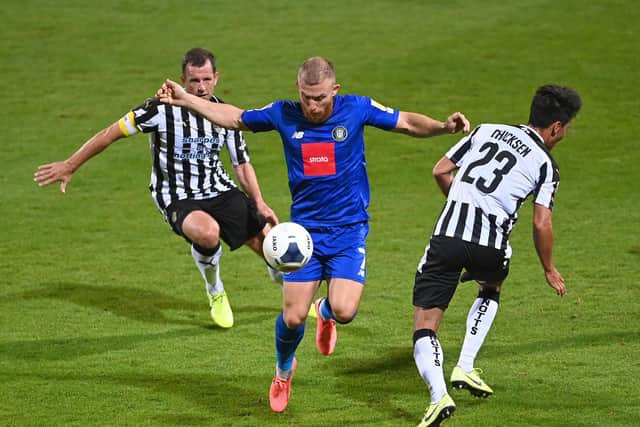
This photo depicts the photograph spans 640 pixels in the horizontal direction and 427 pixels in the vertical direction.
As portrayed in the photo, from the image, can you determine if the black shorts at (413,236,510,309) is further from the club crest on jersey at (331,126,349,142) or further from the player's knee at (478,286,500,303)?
the club crest on jersey at (331,126,349,142)

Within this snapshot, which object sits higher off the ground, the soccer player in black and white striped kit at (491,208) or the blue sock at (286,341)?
A: the soccer player in black and white striped kit at (491,208)

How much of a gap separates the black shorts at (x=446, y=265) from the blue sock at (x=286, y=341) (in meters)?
0.75

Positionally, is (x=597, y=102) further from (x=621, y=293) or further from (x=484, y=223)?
(x=484, y=223)

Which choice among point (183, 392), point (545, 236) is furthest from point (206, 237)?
point (545, 236)

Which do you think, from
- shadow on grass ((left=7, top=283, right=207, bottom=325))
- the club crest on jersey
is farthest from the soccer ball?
shadow on grass ((left=7, top=283, right=207, bottom=325))

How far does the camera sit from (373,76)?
15.8 meters

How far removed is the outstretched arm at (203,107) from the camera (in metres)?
6.28

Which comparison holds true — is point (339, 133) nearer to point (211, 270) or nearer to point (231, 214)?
point (231, 214)

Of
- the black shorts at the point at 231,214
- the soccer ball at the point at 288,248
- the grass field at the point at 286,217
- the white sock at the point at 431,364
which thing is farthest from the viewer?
the black shorts at the point at 231,214

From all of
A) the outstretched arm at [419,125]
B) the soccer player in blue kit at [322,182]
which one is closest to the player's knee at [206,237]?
the soccer player in blue kit at [322,182]

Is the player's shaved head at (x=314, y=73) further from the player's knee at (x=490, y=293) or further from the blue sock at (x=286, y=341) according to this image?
A: the player's knee at (x=490, y=293)

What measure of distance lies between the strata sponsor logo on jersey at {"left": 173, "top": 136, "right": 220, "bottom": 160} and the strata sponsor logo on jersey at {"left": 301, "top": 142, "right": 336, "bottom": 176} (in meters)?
2.02

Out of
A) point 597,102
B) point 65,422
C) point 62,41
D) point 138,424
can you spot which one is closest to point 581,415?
point 138,424

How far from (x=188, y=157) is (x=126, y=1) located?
12310 millimetres
